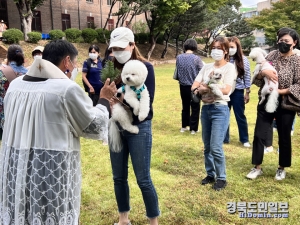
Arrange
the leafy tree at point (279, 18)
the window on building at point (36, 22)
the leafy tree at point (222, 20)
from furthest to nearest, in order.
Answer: the leafy tree at point (222, 20) < the leafy tree at point (279, 18) < the window on building at point (36, 22)

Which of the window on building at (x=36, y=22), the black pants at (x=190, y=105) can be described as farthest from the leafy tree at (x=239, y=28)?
the black pants at (x=190, y=105)

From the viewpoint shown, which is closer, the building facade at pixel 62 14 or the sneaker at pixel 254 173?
Result: the sneaker at pixel 254 173

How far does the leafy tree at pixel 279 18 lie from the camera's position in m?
32.5

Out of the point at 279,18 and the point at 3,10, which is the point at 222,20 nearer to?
the point at 279,18

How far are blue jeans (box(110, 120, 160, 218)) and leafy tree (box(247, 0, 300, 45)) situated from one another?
3286 centimetres

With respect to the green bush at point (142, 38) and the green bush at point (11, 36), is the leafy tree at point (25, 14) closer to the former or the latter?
the green bush at point (11, 36)

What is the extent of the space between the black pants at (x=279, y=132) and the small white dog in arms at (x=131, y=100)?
2.13 metres

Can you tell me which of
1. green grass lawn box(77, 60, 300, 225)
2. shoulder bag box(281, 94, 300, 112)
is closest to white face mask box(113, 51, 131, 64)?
green grass lawn box(77, 60, 300, 225)

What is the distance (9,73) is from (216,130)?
10.3 feet

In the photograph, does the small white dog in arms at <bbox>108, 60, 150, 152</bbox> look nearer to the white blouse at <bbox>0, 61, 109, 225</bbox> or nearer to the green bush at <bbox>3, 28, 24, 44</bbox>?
the white blouse at <bbox>0, 61, 109, 225</bbox>

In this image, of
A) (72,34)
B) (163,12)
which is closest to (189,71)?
(72,34)

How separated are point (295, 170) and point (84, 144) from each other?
3.78m

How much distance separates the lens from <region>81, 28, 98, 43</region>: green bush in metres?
26.5

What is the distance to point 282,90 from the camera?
3.97 metres
